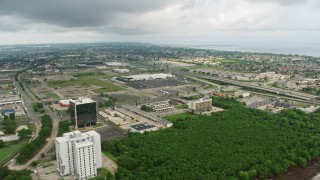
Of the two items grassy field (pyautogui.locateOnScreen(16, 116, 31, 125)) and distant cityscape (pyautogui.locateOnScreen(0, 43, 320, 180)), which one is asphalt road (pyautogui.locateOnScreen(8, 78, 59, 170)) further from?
grassy field (pyautogui.locateOnScreen(16, 116, 31, 125))

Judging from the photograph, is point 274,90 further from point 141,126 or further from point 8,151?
point 8,151

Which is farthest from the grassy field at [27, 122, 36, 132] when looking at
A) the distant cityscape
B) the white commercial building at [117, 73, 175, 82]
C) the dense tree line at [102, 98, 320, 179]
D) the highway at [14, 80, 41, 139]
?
the white commercial building at [117, 73, 175, 82]

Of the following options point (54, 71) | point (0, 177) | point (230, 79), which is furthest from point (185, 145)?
point (54, 71)

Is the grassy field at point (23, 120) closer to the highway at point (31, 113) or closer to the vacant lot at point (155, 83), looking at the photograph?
the highway at point (31, 113)

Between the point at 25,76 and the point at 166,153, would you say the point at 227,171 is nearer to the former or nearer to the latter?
the point at 166,153

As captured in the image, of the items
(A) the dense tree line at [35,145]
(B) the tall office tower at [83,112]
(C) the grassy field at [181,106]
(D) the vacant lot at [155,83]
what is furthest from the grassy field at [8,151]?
(D) the vacant lot at [155,83]

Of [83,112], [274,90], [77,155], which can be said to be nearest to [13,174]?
[77,155]
